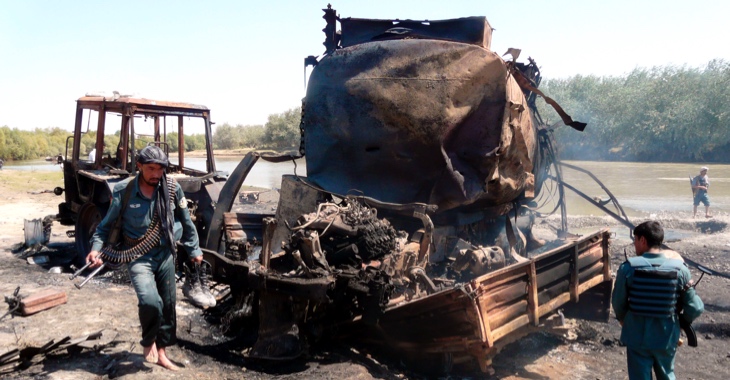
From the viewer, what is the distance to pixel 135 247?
11.4ft

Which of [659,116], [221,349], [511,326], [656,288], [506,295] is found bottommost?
[221,349]

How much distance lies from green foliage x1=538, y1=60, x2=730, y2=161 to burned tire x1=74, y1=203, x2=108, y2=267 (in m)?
28.0

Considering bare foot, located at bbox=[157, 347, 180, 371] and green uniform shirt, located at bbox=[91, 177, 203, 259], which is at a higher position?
green uniform shirt, located at bbox=[91, 177, 203, 259]

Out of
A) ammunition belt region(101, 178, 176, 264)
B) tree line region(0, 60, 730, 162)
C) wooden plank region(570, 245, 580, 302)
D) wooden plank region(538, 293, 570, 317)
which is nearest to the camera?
ammunition belt region(101, 178, 176, 264)

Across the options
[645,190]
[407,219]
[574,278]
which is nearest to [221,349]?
[407,219]

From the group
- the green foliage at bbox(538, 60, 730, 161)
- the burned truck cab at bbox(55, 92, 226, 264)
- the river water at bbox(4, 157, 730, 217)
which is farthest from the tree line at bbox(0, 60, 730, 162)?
the burned truck cab at bbox(55, 92, 226, 264)

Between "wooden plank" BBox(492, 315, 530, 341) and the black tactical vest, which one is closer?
the black tactical vest

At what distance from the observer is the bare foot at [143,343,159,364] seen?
3.60 meters

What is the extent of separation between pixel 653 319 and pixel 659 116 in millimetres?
37248

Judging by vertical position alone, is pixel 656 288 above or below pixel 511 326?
above

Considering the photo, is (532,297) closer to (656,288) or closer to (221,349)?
(656,288)

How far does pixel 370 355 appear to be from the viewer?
4.27m

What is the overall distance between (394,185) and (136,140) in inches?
176

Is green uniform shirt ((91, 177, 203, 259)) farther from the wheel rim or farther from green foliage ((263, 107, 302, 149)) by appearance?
green foliage ((263, 107, 302, 149))
